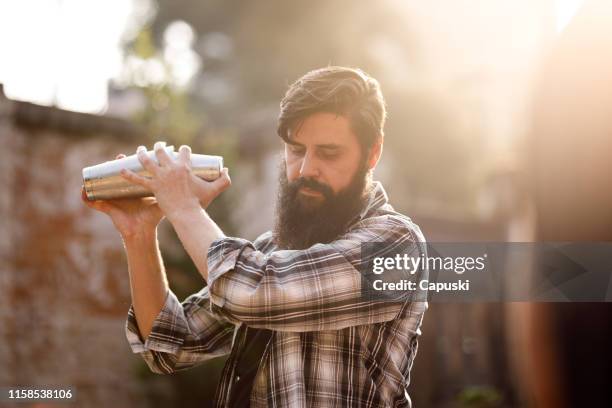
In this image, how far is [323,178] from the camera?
1.96 meters

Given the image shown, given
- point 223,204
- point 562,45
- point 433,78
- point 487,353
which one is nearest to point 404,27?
point 433,78

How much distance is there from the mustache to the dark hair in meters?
0.12

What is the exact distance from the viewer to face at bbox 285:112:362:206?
195cm

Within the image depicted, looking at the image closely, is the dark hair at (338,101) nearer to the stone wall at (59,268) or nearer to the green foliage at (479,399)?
the stone wall at (59,268)

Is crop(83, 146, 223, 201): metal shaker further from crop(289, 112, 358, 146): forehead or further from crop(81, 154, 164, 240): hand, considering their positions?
crop(289, 112, 358, 146): forehead

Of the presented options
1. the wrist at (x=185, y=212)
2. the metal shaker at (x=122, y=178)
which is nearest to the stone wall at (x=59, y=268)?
the metal shaker at (x=122, y=178)

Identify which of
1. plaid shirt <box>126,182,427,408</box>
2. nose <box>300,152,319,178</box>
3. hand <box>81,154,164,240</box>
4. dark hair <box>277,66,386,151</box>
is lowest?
plaid shirt <box>126,182,427,408</box>

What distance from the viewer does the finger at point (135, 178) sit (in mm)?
1889

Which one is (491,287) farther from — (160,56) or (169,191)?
(160,56)

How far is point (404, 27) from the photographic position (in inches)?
757

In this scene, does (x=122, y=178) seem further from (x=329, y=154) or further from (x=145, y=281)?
(x=329, y=154)

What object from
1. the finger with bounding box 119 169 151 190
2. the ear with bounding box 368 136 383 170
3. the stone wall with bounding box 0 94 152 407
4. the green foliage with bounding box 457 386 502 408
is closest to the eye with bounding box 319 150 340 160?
the ear with bounding box 368 136 383 170

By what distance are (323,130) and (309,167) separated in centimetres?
10

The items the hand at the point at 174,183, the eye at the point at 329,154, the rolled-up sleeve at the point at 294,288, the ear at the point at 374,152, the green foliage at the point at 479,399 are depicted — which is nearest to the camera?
the rolled-up sleeve at the point at 294,288
